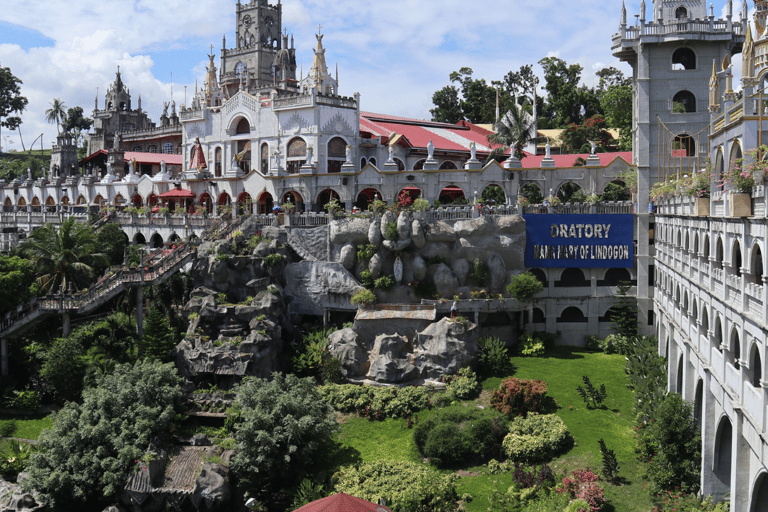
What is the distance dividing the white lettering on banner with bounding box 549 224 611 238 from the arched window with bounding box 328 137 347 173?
65.4 ft

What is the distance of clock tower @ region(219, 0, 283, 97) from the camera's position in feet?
314

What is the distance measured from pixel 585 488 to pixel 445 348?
45.8 ft

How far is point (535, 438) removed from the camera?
97.5ft

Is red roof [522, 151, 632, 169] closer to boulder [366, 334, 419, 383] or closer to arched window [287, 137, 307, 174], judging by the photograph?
boulder [366, 334, 419, 383]

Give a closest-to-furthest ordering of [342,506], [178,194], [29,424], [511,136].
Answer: [342,506]
[29,424]
[178,194]
[511,136]

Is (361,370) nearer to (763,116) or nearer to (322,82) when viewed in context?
(763,116)

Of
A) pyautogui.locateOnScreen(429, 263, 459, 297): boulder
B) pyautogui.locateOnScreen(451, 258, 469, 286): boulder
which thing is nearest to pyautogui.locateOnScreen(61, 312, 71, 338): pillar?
pyautogui.locateOnScreen(429, 263, 459, 297): boulder

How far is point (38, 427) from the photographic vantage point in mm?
34750

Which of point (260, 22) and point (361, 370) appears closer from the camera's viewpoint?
point (361, 370)

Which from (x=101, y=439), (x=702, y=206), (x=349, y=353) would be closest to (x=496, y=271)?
(x=349, y=353)

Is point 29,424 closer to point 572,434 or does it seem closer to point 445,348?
point 445,348

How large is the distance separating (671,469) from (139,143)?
79649 millimetres

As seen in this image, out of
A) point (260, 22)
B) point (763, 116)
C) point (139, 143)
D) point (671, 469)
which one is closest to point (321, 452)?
point (671, 469)

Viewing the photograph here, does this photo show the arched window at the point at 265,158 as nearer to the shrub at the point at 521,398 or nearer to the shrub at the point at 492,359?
the shrub at the point at 492,359
